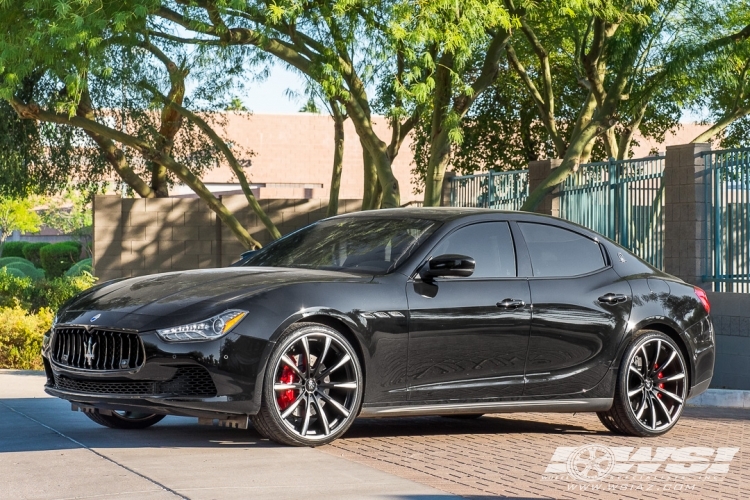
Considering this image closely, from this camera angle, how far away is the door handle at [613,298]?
28.7 ft

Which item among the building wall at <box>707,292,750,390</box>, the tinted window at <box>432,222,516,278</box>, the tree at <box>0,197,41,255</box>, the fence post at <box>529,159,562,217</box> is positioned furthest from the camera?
the tree at <box>0,197,41,255</box>

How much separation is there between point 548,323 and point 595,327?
449mm

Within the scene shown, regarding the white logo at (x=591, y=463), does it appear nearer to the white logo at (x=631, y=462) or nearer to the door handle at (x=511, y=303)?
the white logo at (x=631, y=462)

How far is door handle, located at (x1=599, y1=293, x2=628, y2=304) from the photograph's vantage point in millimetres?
8758

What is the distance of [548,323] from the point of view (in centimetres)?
841

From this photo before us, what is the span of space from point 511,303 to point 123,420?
2852mm

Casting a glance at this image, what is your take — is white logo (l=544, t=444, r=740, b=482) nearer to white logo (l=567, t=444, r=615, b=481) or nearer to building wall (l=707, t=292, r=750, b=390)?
white logo (l=567, t=444, r=615, b=481)

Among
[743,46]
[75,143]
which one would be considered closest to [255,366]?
[743,46]

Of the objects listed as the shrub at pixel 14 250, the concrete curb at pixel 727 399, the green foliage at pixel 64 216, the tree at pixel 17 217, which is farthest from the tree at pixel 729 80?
the green foliage at pixel 64 216

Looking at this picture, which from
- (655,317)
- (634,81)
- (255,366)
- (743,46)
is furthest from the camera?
(634,81)

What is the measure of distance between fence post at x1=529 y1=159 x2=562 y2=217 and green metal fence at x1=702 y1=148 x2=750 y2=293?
319 cm

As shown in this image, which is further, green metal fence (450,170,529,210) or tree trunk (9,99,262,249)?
tree trunk (9,99,262,249)

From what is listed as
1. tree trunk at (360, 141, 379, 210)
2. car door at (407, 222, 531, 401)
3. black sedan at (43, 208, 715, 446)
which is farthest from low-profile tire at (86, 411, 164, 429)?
tree trunk at (360, 141, 379, 210)

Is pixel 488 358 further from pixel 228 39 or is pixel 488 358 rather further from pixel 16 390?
pixel 228 39
